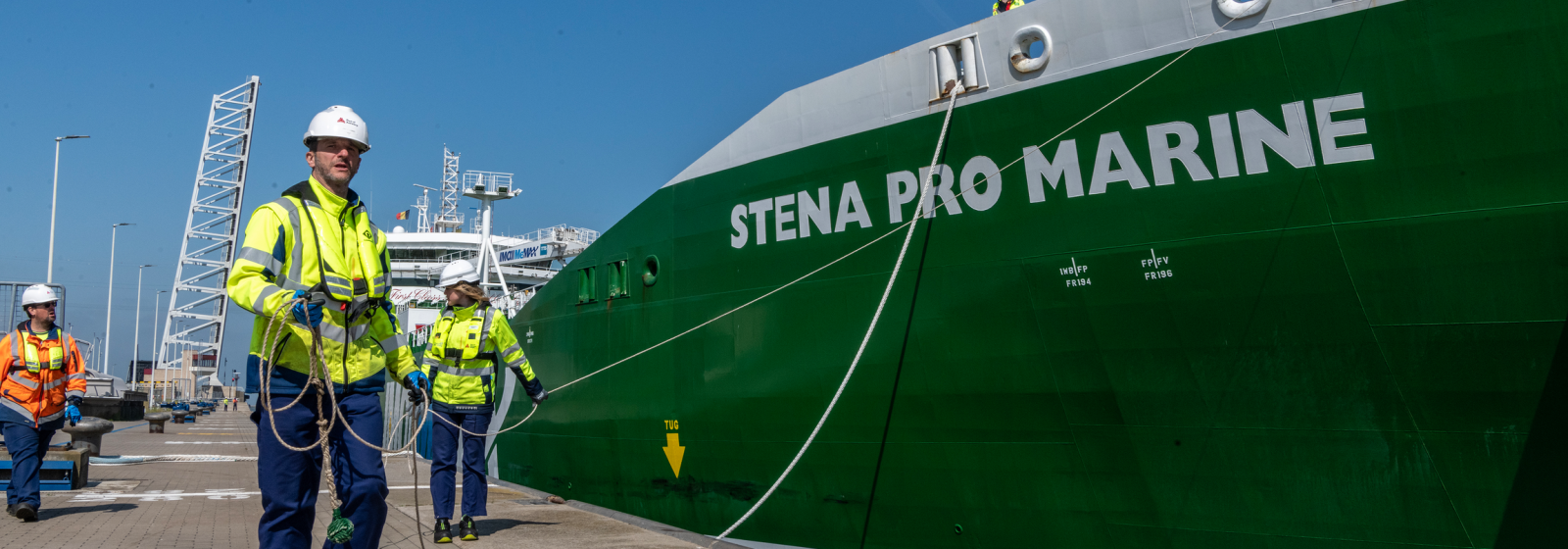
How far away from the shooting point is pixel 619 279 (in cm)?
770

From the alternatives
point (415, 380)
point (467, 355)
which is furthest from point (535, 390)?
point (415, 380)

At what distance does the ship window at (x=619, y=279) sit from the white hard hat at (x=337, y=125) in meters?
4.30

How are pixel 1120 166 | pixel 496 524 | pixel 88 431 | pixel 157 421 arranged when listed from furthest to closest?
pixel 157 421, pixel 88 431, pixel 496 524, pixel 1120 166

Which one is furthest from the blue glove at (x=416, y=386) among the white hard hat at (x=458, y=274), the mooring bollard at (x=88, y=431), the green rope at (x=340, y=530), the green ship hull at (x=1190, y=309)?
the mooring bollard at (x=88, y=431)

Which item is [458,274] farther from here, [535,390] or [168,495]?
[168,495]

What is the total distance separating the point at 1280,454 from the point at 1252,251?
0.97m

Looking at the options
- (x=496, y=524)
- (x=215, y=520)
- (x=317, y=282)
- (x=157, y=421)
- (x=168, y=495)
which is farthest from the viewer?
(x=157, y=421)

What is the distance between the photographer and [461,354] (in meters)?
5.89

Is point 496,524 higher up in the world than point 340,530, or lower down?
Result: lower down

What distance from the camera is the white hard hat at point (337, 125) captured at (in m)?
3.21

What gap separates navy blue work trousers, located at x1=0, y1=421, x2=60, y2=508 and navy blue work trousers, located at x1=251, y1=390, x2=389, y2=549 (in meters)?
4.44

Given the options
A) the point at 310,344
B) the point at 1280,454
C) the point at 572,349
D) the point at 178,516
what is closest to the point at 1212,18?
the point at 1280,454

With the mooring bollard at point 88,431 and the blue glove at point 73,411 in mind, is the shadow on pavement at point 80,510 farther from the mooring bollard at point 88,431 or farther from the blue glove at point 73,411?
the mooring bollard at point 88,431

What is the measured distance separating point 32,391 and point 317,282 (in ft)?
16.1
